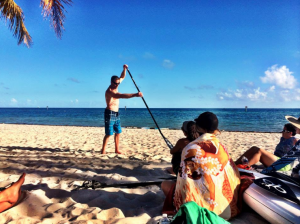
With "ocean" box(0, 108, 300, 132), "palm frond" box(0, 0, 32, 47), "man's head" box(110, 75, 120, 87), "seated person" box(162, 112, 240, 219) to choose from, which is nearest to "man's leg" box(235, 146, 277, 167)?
"seated person" box(162, 112, 240, 219)

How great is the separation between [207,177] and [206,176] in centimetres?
1

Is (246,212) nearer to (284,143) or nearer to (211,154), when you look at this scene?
(211,154)

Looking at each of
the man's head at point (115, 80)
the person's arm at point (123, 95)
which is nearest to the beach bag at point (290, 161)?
the person's arm at point (123, 95)

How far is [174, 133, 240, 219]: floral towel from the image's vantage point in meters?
1.76

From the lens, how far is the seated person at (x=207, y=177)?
5.79ft

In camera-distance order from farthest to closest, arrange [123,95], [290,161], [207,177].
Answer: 1. [123,95]
2. [290,161]
3. [207,177]

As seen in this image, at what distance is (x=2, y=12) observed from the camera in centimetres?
499

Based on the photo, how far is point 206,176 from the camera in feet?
5.77

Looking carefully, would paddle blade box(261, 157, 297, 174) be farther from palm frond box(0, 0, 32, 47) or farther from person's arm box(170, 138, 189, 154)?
palm frond box(0, 0, 32, 47)

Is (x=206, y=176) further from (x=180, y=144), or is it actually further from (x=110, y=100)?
(x=110, y=100)

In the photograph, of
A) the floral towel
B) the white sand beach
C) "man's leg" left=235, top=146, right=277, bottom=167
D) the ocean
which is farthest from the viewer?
the ocean

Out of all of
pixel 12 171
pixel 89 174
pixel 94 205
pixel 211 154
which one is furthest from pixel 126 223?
pixel 12 171

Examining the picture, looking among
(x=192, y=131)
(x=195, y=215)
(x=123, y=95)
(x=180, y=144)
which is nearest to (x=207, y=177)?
(x=195, y=215)

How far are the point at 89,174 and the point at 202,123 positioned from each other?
Answer: 95.3 inches
